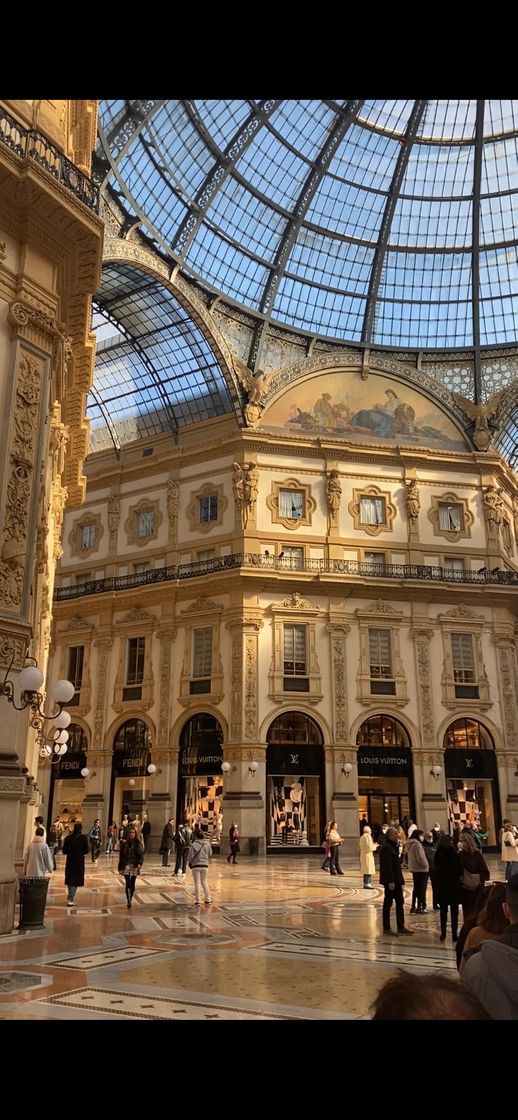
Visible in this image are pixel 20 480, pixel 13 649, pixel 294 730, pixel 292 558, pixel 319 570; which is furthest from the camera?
pixel 292 558

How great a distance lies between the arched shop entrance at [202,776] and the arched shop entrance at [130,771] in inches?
67.0

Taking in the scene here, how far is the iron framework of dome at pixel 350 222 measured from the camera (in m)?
33.3

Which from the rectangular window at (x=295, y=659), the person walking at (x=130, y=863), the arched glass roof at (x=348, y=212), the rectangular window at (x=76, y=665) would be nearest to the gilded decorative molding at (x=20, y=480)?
the person walking at (x=130, y=863)

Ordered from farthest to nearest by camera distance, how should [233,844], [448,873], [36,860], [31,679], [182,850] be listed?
[233,844] → [182,850] → [36,860] → [31,679] → [448,873]

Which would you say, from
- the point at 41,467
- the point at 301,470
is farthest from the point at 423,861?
the point at 301,470

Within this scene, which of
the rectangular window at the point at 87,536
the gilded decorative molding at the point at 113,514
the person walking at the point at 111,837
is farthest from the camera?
the rectangular window at the point at 87,536

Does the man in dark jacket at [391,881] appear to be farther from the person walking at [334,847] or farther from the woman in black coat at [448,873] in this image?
the person walking at [334,847]

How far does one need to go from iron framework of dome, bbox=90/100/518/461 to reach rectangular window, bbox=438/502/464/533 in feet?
19.9

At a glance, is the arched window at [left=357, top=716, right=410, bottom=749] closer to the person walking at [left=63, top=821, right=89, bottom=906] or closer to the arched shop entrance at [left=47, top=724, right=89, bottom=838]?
the arched shop entrance at [left=47, top=724, right=89, bottom=838]

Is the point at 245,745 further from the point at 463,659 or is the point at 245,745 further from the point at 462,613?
the point at 462,613

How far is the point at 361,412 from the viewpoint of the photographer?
1464 inches

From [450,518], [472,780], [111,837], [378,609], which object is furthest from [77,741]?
[450,518]

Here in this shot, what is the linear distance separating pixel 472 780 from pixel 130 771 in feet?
46.2
